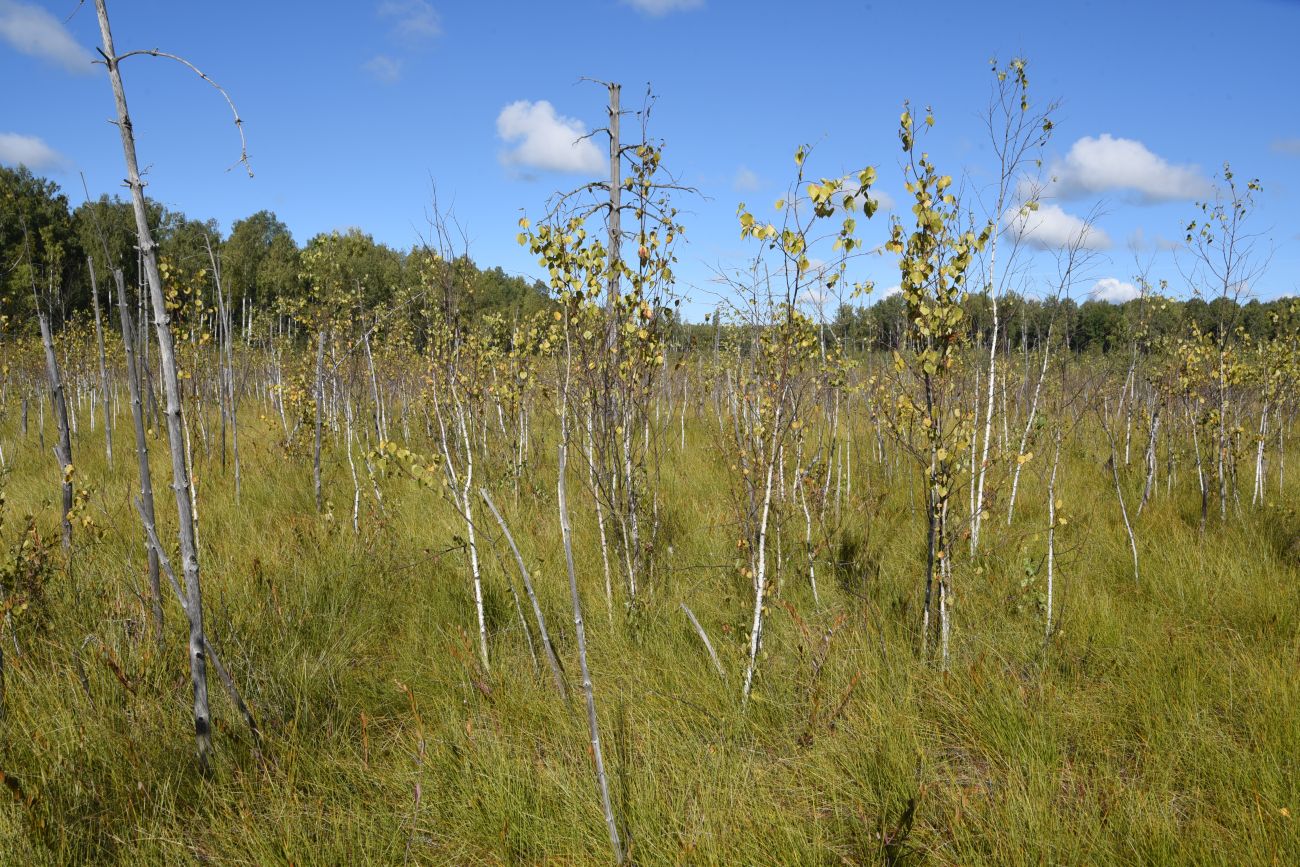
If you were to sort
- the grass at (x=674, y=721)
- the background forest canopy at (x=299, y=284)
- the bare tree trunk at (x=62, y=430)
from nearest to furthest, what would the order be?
the grass at (x=674, y=721)
the bare tree trunk at (x=62, y=430)
the background forest canopy at (x=299, y=284)

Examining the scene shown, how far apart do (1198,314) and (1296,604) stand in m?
4.71

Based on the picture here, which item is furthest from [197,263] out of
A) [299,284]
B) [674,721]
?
[299,284]

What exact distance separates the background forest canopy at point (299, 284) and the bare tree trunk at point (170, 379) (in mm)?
1063

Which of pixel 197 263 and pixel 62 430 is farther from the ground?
pixel 197 263

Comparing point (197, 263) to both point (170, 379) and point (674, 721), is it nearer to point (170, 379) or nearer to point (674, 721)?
point (170, 379)

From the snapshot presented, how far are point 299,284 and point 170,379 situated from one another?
57.3 feet

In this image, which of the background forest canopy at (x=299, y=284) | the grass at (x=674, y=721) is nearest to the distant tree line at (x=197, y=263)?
the background forest canopy at (x=299, y=284)

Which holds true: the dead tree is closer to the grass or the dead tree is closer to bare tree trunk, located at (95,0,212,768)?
bare tree trunk, located at (95,0,212,768)

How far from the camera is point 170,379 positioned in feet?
7.64

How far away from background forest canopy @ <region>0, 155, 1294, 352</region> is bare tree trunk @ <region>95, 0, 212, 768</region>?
1.06 m

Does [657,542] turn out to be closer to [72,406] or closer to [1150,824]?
[1150,824]

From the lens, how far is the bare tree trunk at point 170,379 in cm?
216

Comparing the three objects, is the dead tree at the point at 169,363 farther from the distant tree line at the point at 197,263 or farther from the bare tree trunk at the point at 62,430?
the bare tree trunk at the point at 62,430

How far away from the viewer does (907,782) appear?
258cm
